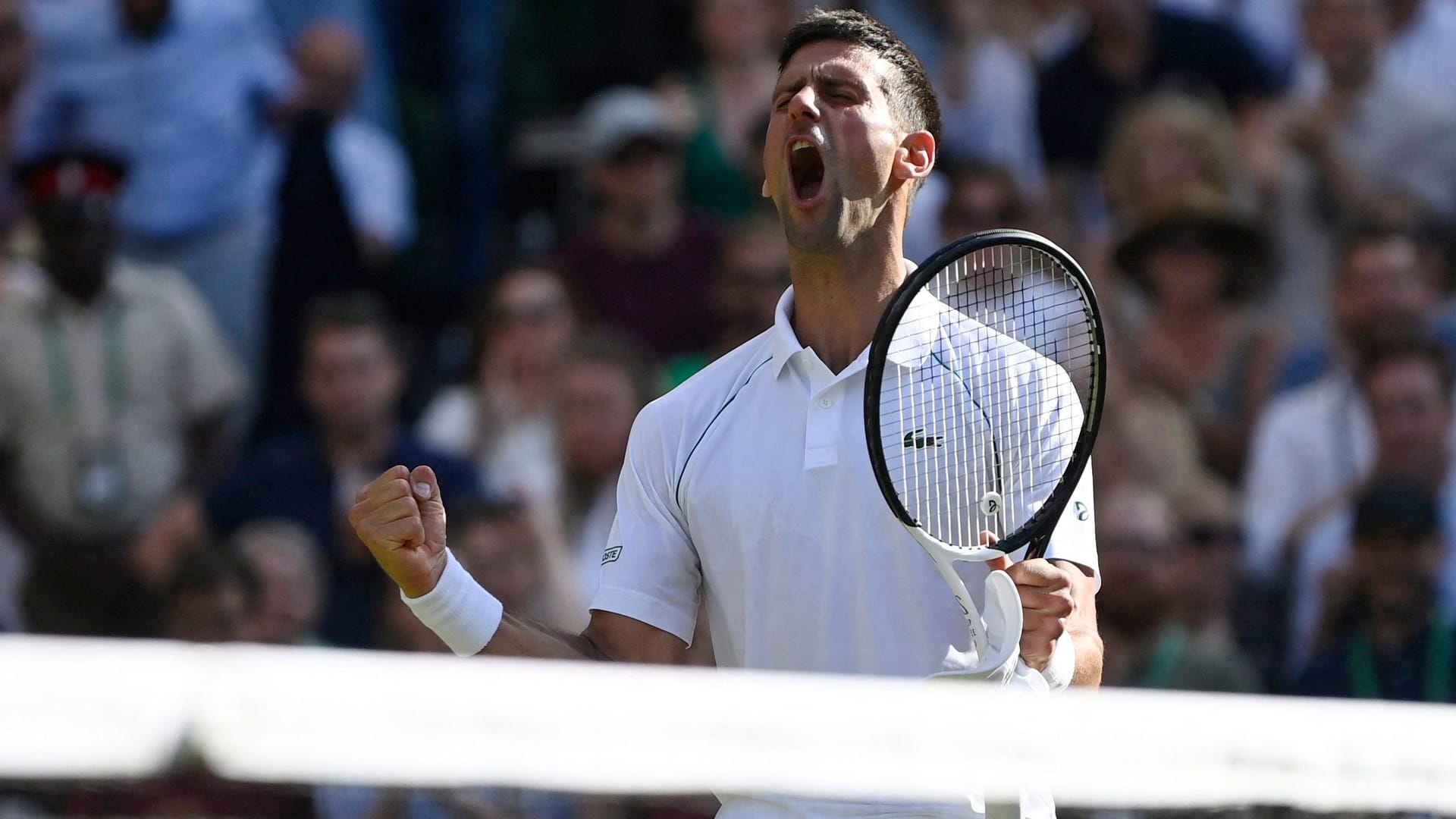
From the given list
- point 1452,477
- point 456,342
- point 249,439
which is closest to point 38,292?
point 249,439

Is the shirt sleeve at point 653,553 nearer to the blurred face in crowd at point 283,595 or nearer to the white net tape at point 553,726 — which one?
the white net tape at point 553,726

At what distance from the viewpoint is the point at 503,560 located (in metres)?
7.01

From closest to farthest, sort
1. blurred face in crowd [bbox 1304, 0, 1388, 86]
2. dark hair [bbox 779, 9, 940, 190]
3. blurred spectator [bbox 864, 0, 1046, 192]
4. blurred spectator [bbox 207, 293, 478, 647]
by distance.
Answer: dark hair [bbox 779, 9, 940, 190] < blurred spectator [bbox 207, 293, 478, 647] < blurred face in crowd [bbox 1304, 0, 1388, 86] < blurred spectator [bbox 864, 0, 1046, 192]

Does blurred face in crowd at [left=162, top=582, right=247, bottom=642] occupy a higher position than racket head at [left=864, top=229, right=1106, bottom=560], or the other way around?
racket head at [left=864, top=229, right=1106, bottom=560]

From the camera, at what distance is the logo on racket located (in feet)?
11.3

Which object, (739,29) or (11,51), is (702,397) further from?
(11,51)

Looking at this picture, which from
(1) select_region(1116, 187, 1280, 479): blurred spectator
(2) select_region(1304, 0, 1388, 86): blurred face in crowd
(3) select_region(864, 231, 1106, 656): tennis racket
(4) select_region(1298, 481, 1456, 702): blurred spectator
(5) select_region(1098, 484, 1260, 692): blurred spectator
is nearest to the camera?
(3) select_region(864, 231, 1106, 656): tennis racket

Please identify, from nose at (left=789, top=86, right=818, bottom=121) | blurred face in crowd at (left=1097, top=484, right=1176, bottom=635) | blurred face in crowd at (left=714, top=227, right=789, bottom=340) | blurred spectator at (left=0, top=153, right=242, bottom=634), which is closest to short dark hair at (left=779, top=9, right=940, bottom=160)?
nose at (left=789, top=86, right=818, bottom=121)

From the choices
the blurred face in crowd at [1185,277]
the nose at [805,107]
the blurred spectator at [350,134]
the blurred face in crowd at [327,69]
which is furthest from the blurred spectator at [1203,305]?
the nose at [805,107]

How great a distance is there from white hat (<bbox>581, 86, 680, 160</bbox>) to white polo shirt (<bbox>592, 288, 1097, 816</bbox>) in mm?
4558

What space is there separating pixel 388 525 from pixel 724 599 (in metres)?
0.61

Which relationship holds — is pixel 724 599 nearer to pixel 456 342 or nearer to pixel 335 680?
pixel 335 680

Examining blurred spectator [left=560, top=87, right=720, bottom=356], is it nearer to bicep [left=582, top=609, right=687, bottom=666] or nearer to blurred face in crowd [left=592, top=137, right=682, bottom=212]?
blurred face in crowd [left=592, top=137, right=682, bottom=212]

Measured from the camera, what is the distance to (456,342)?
8375 mm
